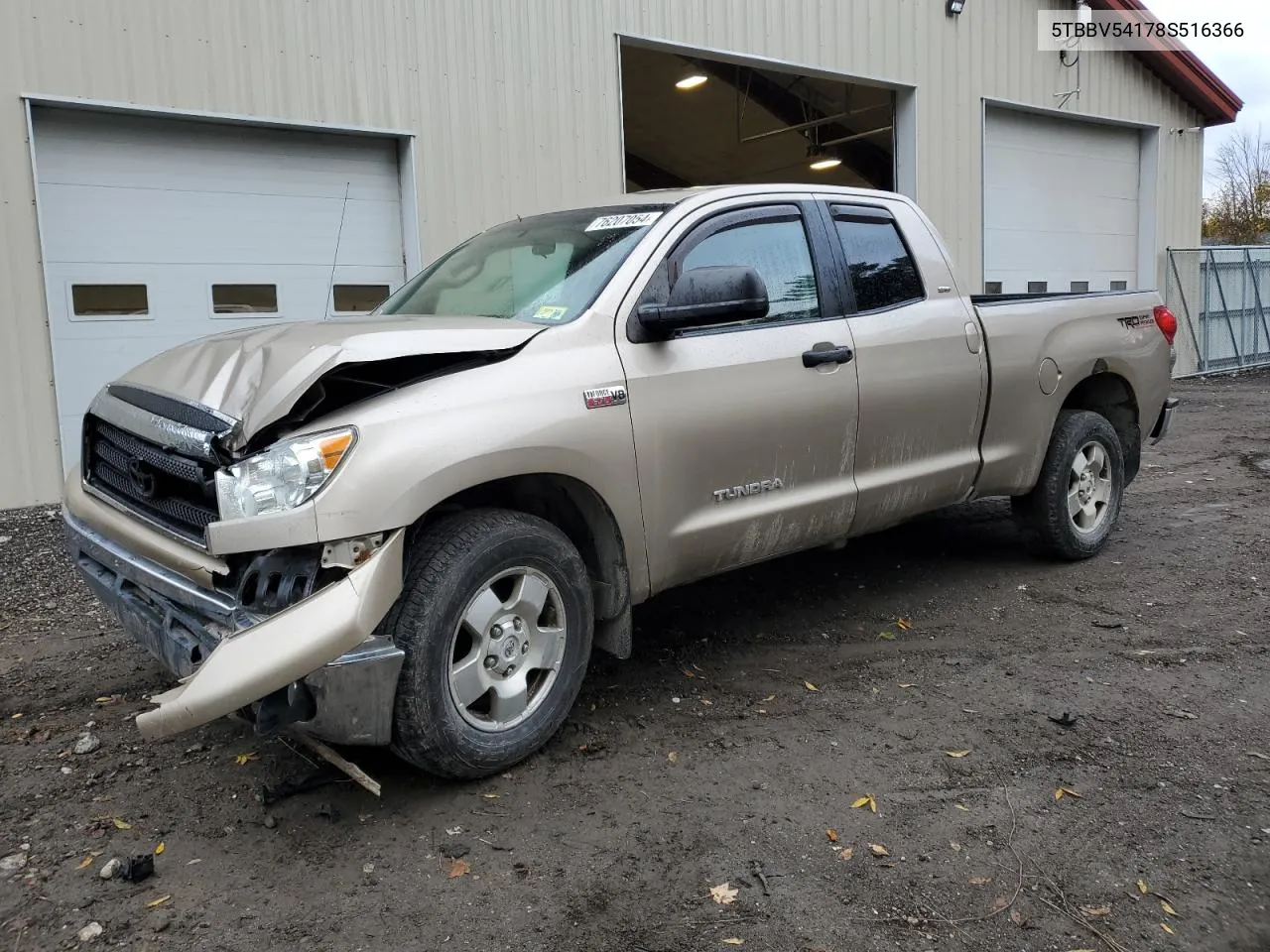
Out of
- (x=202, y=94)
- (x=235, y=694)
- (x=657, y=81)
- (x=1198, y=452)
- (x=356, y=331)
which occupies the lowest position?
(x=1198, y=452)

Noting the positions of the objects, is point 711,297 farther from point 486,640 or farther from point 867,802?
point 867,802

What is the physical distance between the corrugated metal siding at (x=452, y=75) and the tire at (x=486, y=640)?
5.78 m

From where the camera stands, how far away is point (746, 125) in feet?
60.8

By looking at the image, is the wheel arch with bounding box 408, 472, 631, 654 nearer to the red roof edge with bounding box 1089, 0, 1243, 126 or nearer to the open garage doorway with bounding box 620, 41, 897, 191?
the open garage doorway with bounding box 620, 41, 897, 191

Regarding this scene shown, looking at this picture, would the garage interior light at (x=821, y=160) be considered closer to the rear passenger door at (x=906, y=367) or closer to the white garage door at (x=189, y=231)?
the white garage door at (x=189, y=231)

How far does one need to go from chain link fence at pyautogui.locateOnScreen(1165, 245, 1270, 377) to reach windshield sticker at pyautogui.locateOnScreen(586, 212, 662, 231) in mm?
15231

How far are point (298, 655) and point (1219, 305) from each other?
18.8 m

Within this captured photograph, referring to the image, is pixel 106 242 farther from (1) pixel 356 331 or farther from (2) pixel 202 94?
(1) pixel 356 331

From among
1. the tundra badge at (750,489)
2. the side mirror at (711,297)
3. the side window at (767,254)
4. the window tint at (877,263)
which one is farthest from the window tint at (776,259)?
the tundra badge at (750,489)

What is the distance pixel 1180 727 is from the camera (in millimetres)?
3705

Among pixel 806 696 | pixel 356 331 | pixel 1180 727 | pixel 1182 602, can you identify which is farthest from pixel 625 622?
pixel 1182 602

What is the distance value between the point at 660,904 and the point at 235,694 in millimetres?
1241

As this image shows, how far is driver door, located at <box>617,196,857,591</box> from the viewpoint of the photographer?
374cm

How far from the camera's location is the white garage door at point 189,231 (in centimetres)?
764
